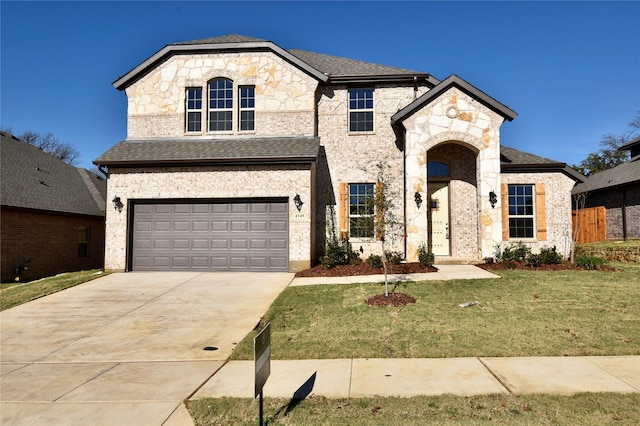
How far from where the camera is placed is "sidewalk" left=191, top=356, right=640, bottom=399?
4.80 m

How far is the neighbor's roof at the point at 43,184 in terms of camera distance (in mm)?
16922

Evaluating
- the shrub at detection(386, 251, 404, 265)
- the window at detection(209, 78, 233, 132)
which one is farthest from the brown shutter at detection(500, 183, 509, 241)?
the window at detection(209, 78, 233, 132)

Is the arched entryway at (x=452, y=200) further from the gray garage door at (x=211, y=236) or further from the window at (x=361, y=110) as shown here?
the gray garage door at (x=211, y=236)

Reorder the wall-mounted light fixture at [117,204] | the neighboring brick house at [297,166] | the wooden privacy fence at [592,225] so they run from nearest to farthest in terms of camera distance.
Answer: the neighboring brick house at [297,166] < the wall-mounted light fixture at [117,204] < the wooden privacy fence at [592,225]

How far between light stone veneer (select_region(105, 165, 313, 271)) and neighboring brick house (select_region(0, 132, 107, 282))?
466 cm

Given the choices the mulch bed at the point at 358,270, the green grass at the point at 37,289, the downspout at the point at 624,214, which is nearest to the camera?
the green grass at the point at 37,289

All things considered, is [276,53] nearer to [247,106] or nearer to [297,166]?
[247,106]

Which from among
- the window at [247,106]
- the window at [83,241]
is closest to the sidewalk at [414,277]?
the window at [247,106]

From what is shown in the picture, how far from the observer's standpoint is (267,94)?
1622 cm

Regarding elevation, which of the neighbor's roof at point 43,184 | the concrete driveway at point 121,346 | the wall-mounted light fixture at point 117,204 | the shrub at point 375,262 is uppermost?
the neighbor's roof at point 43,184

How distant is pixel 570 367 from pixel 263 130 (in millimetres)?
13450

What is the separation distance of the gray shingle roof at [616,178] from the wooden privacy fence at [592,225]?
6.08ft

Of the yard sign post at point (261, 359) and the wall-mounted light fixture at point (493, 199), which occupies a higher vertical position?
the wall-mounted light fixture at point (493, 199)

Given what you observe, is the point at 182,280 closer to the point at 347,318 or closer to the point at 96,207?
the point at 347,318
